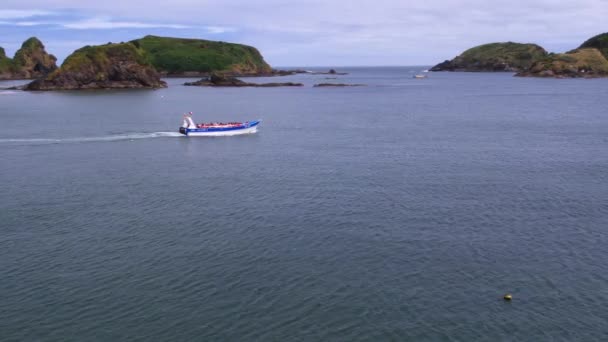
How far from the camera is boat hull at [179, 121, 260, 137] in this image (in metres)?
101

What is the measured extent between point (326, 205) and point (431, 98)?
152386 millimetres

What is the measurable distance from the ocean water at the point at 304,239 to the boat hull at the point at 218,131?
6048 mm

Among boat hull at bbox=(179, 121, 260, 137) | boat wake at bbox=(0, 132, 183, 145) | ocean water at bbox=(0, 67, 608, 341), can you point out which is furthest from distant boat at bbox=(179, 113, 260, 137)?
ocean water at bbox=(0, 67, 608, 341)

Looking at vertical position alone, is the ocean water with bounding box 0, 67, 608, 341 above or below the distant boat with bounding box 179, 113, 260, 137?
below

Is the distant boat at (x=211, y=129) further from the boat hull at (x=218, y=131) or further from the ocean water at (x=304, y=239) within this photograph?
the ocean water at (x=304, y=239)

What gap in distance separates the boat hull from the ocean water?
6048mm

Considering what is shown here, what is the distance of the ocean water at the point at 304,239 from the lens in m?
32.7

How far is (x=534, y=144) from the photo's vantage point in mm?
90812

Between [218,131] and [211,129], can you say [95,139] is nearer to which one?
[211,129]

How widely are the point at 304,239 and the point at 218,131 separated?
6066cm

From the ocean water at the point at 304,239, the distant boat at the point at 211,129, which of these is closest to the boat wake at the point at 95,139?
the ocean water at the point at 304,239

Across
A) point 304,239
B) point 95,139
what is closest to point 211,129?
point 95,139

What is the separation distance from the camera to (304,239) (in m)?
46.2

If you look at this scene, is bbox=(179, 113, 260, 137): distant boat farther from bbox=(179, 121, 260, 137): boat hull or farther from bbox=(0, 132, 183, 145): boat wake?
bbox=(0, 132, 183, 145): boat wake
